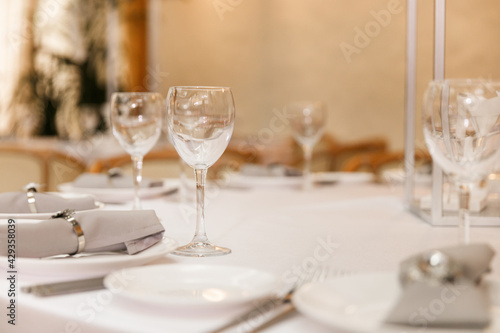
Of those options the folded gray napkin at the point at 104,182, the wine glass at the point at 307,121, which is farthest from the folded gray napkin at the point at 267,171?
the folded gray napkin at the point at 104,182

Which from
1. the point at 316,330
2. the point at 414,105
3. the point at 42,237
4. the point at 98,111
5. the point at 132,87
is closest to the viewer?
the point at 316,330

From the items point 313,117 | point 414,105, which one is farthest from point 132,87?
point 414,105

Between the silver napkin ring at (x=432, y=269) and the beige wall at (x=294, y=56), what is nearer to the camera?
the silver napkin ring at (x=432, y=269)

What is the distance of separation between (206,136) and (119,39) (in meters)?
5.80

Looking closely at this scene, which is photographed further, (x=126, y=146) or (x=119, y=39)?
(x=119, y=39)

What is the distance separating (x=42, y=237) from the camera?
2.63 ft

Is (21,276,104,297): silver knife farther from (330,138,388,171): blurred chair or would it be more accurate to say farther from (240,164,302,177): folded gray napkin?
(330,138,388,171): blurred chair

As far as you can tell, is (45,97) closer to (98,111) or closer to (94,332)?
(98,111)

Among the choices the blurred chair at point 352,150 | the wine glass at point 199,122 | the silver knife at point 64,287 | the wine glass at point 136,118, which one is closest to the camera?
the silver knife at point 64,287

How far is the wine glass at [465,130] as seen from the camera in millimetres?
766

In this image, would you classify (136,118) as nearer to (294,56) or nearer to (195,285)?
(195,285)

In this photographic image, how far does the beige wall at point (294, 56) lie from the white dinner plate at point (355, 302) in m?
4.03

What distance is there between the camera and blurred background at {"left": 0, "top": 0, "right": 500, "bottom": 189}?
15.7 ft

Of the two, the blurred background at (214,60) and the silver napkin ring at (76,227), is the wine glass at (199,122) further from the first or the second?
the blurred background at (214,60)
